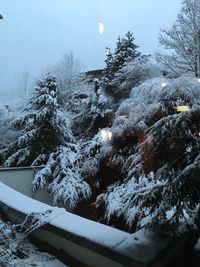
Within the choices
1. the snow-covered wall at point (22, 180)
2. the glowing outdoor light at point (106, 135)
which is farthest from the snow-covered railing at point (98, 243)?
the snow-covered wall at point (22, 180)

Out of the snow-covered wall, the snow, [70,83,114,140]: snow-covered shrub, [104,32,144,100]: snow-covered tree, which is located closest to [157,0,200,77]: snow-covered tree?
[104,32,144,100]: snow-covered tree

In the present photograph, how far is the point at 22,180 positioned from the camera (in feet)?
40.6


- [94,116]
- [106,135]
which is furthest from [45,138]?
→ [106,135]

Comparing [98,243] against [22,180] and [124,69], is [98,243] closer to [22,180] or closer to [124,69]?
[22,180]

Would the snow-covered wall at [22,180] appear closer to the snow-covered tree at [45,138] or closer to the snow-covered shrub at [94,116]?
the snow-covered tree at [45,138]

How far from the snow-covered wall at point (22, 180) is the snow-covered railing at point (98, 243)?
27.2ft

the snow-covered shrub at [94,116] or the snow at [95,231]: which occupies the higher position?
the snow-covered shrub at [94,116]

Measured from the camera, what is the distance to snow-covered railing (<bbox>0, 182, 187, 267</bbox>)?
2566mm

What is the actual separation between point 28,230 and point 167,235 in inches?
53.0

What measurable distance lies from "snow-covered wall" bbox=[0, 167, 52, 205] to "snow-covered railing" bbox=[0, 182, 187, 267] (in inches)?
326

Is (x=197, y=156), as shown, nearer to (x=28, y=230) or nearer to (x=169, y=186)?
(x=169, y=186)

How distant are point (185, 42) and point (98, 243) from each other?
17754 millimetres

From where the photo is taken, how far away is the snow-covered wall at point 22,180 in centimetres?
1180

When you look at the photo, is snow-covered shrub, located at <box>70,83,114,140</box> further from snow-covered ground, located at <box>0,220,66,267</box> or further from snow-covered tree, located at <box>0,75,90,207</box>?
snow-covered ground, located at <box>0,220,66,267</box>
